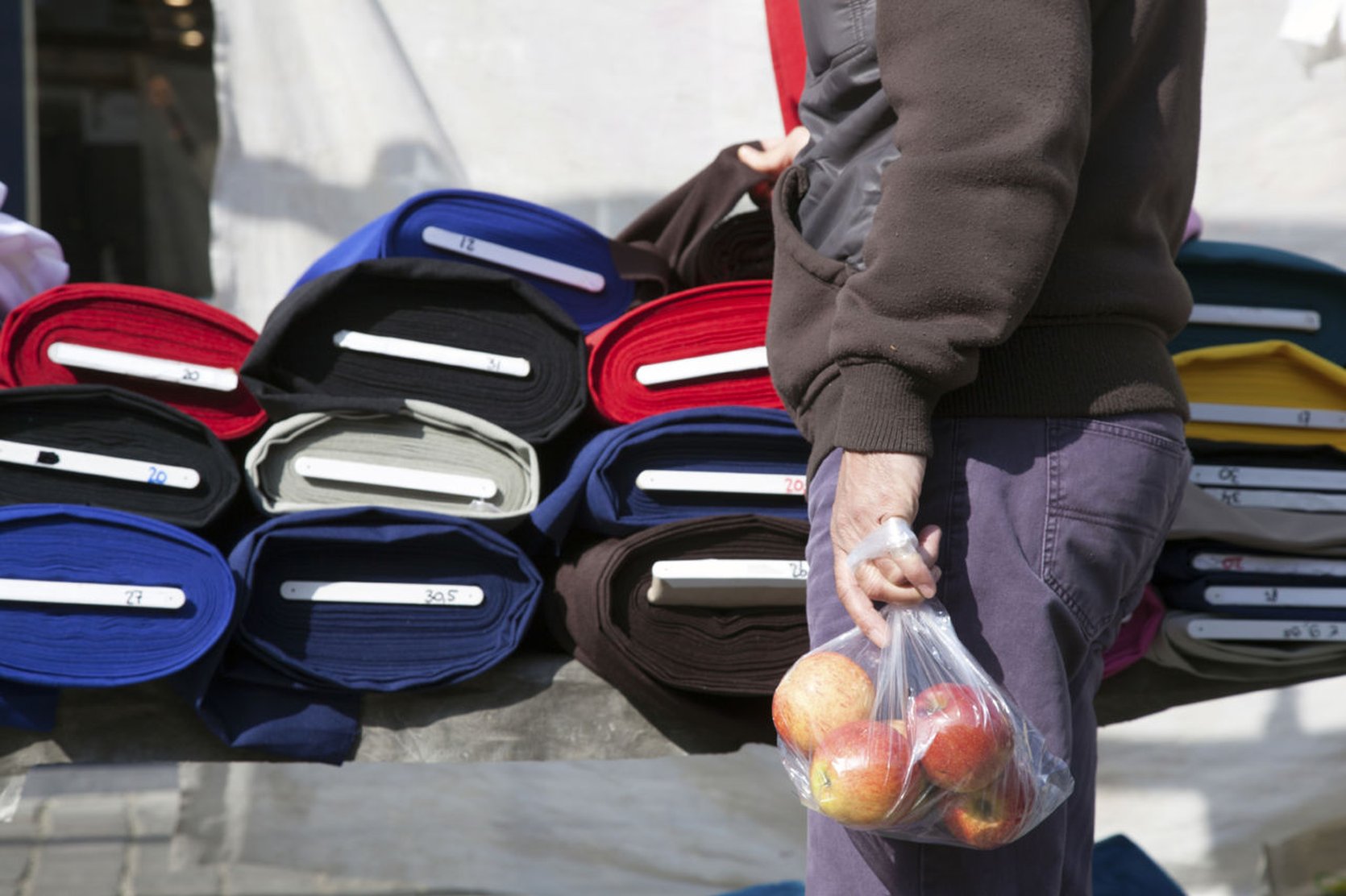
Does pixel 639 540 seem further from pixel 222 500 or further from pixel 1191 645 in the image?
pixel 1191 645

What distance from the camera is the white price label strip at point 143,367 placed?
118 cm

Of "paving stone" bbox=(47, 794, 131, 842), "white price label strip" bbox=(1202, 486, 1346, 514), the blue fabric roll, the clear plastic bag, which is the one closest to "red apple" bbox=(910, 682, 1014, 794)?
the clear plastic bag

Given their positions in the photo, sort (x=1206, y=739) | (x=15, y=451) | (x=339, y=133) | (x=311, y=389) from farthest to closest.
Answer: (x=1206, y=739), (x=339, y=133), (x=311, y=389), (x=15, y=451)

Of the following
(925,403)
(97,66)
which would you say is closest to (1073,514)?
(925,403)

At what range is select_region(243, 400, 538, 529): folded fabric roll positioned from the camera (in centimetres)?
117

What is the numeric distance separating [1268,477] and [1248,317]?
184mm

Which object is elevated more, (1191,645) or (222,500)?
(222,500)

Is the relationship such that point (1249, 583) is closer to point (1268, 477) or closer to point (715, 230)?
point (1268, 477)

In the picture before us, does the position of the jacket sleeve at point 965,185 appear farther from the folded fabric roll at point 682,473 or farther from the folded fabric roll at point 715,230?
the folded fabric roll at point 715,230

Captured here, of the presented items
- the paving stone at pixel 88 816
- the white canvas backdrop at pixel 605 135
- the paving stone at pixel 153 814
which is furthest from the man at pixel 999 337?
the paving stone at pixel 88 816

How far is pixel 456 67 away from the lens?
1.80 m

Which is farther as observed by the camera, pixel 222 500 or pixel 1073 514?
pixel 222 500

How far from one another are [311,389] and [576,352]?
0.84 ft

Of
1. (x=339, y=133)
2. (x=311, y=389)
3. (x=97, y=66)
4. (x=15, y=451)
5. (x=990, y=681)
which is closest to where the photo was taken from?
(x=990, y=681)
